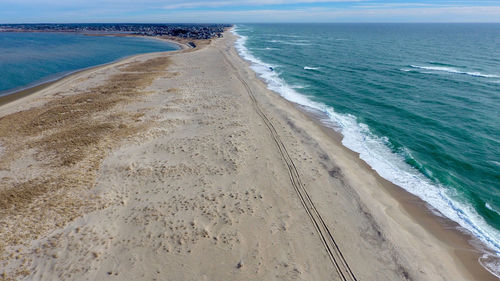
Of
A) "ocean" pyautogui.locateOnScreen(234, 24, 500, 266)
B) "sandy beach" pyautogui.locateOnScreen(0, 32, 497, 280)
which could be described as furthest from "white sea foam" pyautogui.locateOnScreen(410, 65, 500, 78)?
"sandy beach" pyautogui.locateOnScreen(0, 32, 497, 280)

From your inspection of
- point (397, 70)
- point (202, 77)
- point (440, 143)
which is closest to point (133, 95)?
point (202, 77)

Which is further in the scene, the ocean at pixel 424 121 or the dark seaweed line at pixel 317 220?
the ocean at pixel 424 121

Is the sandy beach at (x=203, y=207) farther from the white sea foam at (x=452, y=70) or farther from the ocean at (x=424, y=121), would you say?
the white sea foam at (x=452, y=70)

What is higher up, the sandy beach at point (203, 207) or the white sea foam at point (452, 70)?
the white sea foam at point (452, 70)

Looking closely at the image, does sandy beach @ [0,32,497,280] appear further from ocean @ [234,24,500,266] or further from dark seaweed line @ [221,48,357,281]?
ocean @ [234,24,500,266]

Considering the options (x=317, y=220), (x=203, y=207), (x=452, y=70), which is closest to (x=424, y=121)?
(x=317, y=220)

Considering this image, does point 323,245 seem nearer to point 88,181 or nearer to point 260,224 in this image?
point 260,224

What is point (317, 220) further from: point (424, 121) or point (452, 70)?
point (452, 70)

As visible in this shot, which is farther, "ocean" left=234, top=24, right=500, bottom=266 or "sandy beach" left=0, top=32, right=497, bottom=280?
"ocean" left=234, top=24, right=500, bottom=266

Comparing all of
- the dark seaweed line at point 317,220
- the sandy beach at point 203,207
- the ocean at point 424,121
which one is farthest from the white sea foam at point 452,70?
the dark seaweed line at point 317,220
